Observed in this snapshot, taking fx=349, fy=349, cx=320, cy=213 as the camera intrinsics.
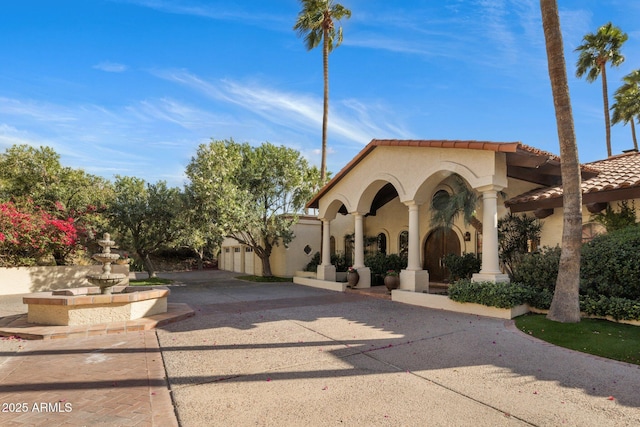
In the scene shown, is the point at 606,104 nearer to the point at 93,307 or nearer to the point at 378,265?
the point at 378,265

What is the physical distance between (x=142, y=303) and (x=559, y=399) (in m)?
8.41

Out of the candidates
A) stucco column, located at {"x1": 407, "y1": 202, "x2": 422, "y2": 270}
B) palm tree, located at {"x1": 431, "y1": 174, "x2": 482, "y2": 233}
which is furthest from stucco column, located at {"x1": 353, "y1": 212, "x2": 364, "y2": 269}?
palm tree, located at {"x1": 431, "y1": 174, "x2": 482, "y2": 233}

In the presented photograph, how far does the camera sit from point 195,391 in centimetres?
441

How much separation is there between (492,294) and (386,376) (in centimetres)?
544

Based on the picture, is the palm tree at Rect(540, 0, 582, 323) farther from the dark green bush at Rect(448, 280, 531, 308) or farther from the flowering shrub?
the flowering shrub

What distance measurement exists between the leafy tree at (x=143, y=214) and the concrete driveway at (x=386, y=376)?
12.2m

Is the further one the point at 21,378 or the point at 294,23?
the point at 294,23

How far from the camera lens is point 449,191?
50.4ft

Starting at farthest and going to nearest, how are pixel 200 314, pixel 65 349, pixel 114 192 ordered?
pixel 114 192 < pixel 200 314 < pixel 65 349

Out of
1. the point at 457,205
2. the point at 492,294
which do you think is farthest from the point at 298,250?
the point at 492,294

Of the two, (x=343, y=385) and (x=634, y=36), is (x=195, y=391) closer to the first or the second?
(x=343, y=385)

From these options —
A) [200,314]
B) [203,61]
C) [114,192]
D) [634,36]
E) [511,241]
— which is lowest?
[200,314]

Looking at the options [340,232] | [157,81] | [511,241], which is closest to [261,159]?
[340,232]

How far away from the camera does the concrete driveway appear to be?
3.78m
